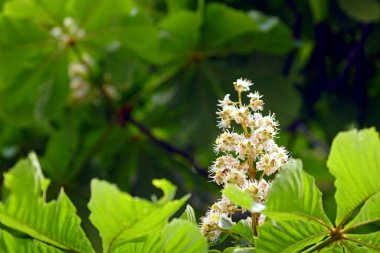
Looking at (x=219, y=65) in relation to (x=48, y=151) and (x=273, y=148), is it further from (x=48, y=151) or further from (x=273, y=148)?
(x=273, y=148)

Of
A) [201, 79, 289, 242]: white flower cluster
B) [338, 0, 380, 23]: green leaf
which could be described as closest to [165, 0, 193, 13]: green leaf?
[338, 0, 380, 23]: green leaf

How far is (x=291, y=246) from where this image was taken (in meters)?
0.70

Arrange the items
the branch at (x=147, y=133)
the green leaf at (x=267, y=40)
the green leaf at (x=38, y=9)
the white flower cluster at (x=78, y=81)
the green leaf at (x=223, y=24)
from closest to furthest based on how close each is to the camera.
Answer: the green leaf at (x=38, y=9), the green leaf at (x=223, y=24), the green leaf at (x=267, y=40), the branch at (x=147, y=133), the white flower cluster at (x=78, y=81)

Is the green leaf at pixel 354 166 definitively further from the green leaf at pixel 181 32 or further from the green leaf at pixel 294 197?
the green leaf at pixel 181 32

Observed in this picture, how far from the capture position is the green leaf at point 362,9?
6.08ft

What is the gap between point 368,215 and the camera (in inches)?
28.1

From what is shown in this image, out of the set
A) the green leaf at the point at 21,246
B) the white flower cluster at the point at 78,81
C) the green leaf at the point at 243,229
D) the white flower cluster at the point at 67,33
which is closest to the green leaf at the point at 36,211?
the green leaf at the point at 21,246

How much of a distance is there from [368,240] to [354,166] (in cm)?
7

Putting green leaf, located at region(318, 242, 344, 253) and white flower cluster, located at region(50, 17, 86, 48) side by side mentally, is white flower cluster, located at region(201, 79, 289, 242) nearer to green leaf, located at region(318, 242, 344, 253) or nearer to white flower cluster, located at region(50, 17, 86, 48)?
green leaf, located at region(318, 242, 344, 253)

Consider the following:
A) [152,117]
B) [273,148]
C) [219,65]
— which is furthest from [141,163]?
[273,148]

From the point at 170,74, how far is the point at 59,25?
32 centimetres

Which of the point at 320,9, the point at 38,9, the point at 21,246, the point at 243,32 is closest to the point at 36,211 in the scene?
the point at 21,246

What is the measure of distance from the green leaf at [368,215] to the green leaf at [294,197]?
0.03 metres

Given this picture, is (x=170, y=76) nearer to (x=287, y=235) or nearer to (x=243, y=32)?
(x=243, y=32)
